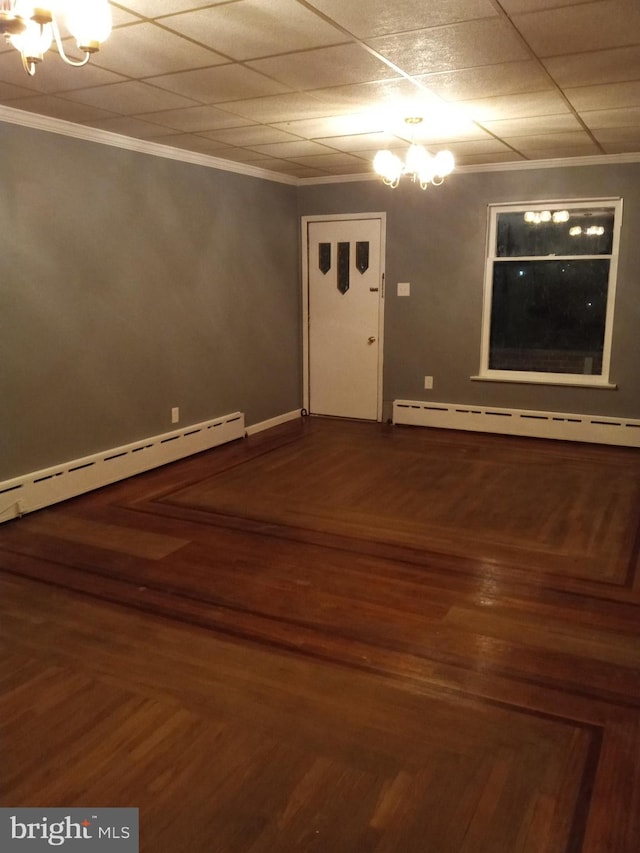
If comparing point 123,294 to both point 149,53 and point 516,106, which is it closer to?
point 149,53

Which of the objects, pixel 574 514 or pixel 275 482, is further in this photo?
pixel 275 482

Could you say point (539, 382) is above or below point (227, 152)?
below

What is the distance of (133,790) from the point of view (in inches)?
75.7

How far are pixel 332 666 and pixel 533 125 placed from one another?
11.9 feet

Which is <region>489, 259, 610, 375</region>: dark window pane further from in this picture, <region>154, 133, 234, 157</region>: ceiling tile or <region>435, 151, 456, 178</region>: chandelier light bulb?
<region>154, 133, 234, 157</region>: ceiling tile

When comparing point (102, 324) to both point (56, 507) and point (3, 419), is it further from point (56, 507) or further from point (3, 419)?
point (56, 507)

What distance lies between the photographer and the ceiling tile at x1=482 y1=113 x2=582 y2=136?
4.10 metres

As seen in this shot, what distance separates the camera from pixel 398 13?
2.44 metres

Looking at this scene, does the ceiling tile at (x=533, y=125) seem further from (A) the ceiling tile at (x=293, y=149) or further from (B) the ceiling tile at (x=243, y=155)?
(B) the ceiling tile at (x=243, y=155)

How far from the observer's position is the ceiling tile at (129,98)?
11.2ft

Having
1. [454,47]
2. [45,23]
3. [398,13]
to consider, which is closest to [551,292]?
[454,47]

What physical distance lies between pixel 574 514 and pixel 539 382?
218 cm

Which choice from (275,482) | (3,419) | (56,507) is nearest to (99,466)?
(56,507)

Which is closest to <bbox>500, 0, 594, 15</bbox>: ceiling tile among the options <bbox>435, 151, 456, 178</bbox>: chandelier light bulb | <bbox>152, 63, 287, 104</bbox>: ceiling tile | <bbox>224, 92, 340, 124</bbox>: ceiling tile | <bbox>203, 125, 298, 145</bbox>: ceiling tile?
<bbox>152, 63, 287, 104</bbox>: ceiling tile
